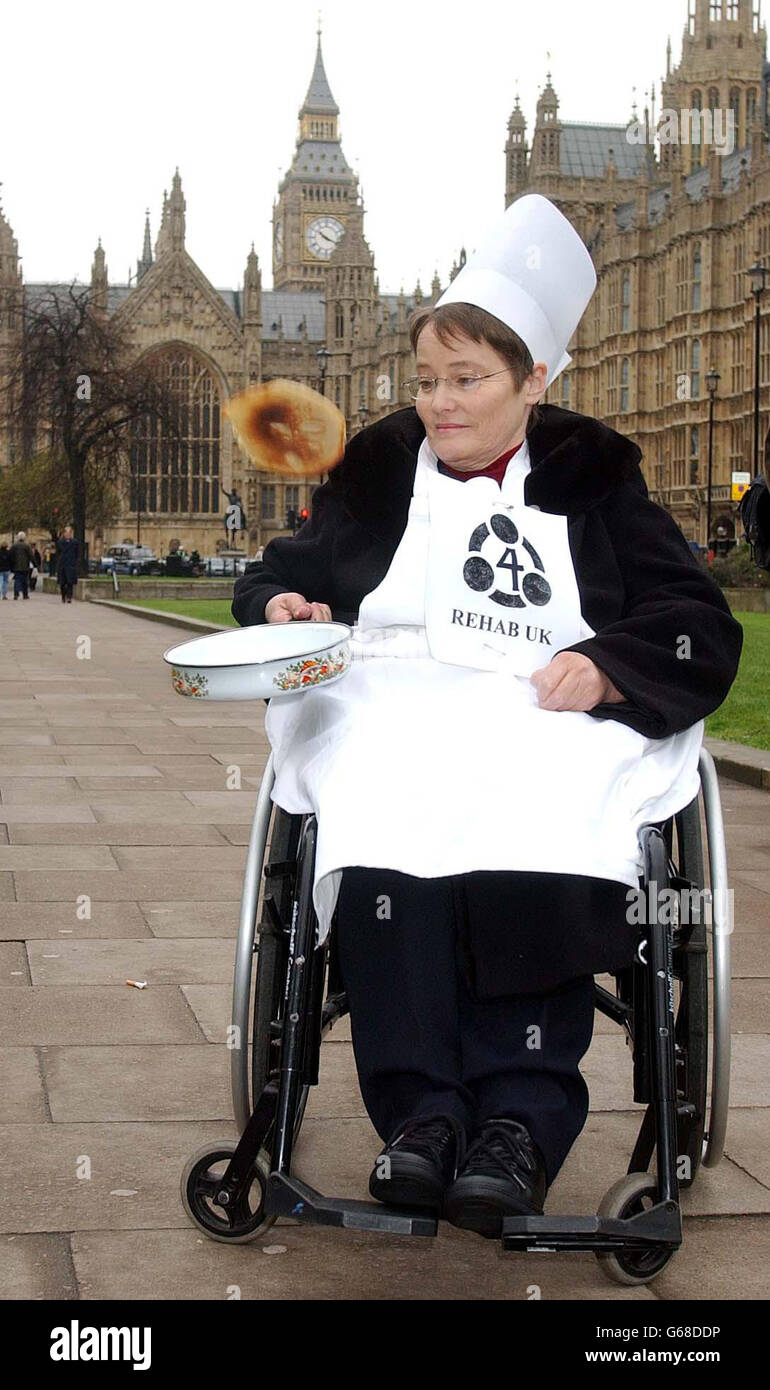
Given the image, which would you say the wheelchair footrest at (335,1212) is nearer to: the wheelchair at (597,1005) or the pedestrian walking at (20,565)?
the wheelchair at (597,1005)

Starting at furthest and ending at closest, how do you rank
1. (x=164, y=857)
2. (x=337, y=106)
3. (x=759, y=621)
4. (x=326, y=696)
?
(x=337, y=106) → (x=759, y=621) → (x=164, y=857) → (x=326, y=696)

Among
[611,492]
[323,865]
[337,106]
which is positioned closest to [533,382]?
[611,492]

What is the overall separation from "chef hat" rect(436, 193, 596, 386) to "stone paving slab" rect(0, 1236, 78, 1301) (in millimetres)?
1736

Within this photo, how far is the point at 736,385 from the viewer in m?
62.2

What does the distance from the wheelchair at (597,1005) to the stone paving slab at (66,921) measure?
212 cm

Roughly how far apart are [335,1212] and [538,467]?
4.44 ft

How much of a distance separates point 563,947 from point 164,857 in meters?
4.01

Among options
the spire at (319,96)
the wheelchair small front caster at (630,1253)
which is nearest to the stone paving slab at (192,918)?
the wheelchair small front caster at (630,1253)

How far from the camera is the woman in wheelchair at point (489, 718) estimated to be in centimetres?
281

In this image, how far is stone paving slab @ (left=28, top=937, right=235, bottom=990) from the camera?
15.8 feet

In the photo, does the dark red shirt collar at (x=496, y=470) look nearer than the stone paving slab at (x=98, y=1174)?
No

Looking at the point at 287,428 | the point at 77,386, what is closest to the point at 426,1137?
the point at 287,428

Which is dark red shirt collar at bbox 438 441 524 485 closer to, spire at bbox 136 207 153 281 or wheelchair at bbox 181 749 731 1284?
wheelchair at bbox 181 749 731 1284
